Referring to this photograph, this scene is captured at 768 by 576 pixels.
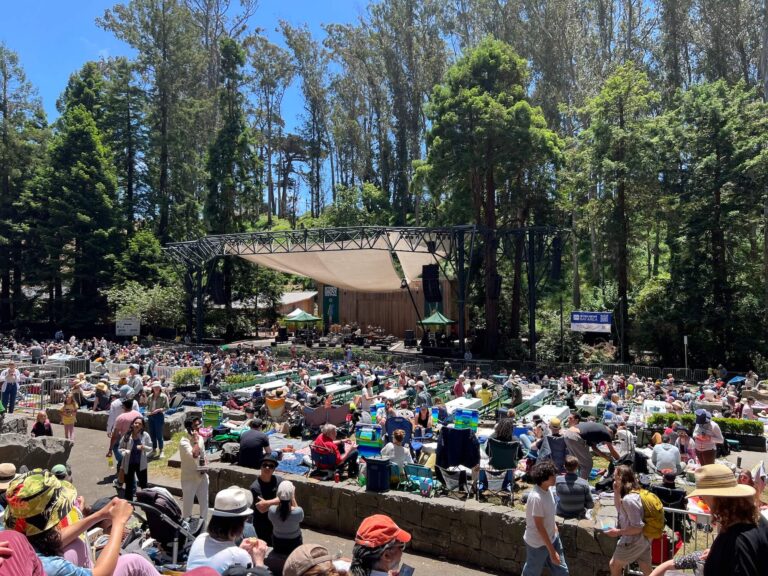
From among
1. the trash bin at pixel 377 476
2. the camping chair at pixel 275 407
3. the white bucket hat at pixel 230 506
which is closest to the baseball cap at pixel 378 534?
the white bucket hat at pixel 230 506

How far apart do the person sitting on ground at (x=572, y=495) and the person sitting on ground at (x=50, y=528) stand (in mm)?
4180

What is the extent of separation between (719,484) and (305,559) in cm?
190

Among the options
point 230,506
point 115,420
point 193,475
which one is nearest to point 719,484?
point 230,506

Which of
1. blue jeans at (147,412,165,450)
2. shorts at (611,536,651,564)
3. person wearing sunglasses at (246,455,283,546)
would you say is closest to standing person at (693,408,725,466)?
shorts at (611,536,651,564)

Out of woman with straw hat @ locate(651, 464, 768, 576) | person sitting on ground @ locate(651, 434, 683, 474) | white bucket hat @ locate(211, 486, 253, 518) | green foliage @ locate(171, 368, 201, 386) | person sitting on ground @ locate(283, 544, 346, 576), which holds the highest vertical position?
woman with straw hat @ locate(651, 464, 768, 576)

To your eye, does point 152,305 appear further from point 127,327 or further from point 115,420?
point 115,420

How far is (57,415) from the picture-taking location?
12.7m

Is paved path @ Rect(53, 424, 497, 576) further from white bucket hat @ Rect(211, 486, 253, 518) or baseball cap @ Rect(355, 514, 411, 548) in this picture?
baseball cap @ Rect(355, 514, 411, 548)

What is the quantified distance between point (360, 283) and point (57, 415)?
19.6 m

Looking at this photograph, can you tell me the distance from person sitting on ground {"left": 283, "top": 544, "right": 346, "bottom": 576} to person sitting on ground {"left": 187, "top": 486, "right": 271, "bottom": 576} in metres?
0.66

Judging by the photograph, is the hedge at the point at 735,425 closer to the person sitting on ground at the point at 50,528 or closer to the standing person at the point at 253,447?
the standing person at the point at 253,447

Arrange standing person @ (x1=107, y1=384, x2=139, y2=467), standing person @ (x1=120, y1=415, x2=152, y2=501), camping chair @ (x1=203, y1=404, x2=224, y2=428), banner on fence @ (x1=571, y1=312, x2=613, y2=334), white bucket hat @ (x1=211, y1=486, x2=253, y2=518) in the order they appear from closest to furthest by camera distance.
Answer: white bucket hat @ (x1=211, y1=486, x2=253, y2=518), standing person @ (x1=120, y1=415, x2=152, y2=501), standing person @ (x1=107, y1=384, x2=139, y2=467), camping chair @ (x1=203, y1=404, x2=224, y2=428), banner on fence @ (x1=571, y1=312, x2=613, y2=334)

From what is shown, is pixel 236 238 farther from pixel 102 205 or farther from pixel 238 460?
pixel 238 460

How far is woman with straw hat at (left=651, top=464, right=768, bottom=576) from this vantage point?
2365 millimetres
